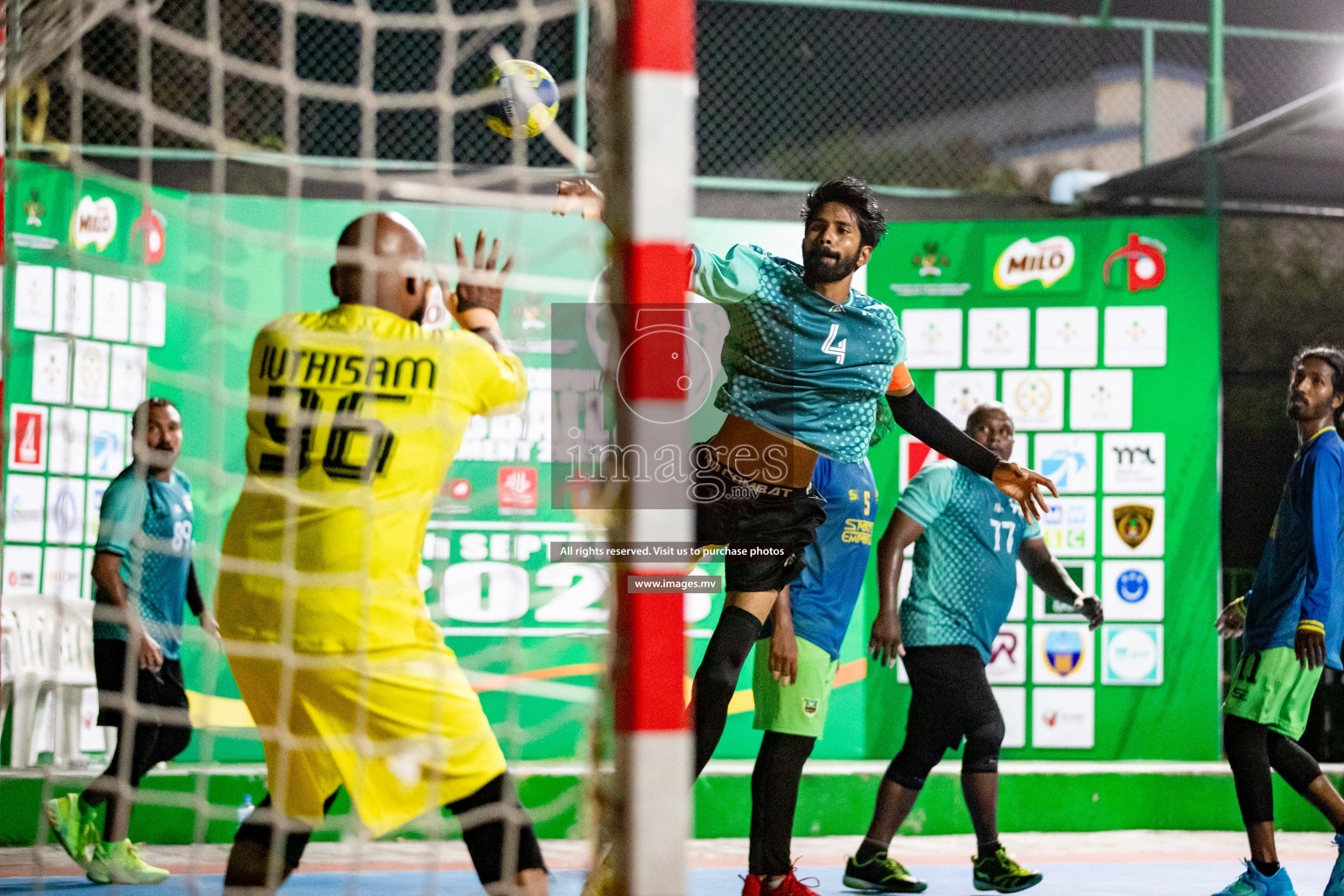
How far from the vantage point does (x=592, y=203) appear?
3.10 m

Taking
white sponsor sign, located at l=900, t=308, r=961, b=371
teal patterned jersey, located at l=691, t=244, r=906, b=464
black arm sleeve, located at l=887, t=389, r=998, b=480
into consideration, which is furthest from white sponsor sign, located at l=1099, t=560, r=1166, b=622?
teal patterned jersey, located at l=691, t=244, r=906, b=464

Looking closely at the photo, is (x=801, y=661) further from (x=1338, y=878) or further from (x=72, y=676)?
(x=72, y=676)

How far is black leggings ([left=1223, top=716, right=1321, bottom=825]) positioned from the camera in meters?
4.52

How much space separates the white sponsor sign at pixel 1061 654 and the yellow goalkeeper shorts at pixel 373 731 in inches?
204

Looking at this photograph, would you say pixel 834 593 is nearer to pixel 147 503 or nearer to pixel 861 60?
pixel 147 503

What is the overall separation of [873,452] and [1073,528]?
4.08 ft

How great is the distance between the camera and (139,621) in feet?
17.1

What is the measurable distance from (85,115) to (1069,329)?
237 inches

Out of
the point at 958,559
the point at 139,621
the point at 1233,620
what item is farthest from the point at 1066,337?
the point at 139,621

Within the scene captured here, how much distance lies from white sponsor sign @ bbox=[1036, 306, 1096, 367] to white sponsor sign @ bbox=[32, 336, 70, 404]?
5.22 m

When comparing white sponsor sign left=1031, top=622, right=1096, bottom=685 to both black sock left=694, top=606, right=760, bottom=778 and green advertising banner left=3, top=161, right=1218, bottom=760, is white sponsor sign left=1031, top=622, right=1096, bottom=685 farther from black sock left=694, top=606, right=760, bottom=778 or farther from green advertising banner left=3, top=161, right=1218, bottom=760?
black sock left=694, top=606, right=760, bottom=778

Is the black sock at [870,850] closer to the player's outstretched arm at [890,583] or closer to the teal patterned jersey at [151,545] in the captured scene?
the player's outstretched arm at [890,583]

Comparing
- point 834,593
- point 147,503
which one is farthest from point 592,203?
point 147,503

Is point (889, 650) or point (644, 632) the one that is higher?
point (644, 632)
